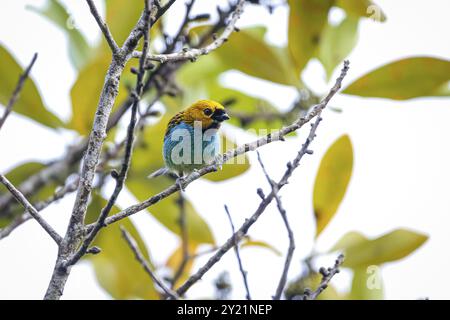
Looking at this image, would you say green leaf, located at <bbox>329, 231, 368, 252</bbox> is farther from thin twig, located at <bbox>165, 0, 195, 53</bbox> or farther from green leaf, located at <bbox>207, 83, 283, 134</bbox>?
thin twig, located at <bbox>165, 0, 195, 53</bbox>

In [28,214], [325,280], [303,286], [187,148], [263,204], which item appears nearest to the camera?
[263,204]

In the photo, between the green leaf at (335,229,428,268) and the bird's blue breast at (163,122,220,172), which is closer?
the green leaf at (335,229,428,268)

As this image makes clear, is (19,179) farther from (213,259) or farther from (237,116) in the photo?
(213,259)

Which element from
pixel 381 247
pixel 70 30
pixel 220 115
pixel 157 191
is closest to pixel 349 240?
pixel 381 247

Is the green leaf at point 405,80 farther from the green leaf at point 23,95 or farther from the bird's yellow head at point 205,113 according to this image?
the green leaf at point 23,95

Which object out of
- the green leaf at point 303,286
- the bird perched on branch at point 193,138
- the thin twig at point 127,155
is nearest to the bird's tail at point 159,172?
the bird perched on branch at point 193,138

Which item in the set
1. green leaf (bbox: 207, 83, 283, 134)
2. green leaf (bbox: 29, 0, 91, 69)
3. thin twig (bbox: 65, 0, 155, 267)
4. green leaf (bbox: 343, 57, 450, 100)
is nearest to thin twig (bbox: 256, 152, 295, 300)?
thin twig (bbox: 65, 0, 155, 267)

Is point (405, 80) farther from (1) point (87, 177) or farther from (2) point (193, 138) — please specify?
(1) point (87, 177)
